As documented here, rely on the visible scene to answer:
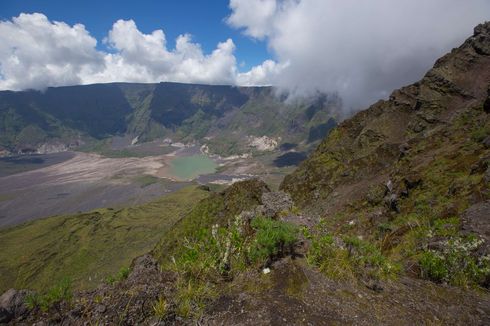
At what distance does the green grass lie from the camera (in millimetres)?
123688

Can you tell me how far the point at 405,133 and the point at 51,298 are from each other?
37374 millimetres

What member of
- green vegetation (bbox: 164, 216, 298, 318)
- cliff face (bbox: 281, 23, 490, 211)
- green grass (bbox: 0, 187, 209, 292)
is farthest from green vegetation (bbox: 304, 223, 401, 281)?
green grass (bbox: 0, 187, 209, 292)

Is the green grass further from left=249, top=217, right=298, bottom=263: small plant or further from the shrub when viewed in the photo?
the shrub

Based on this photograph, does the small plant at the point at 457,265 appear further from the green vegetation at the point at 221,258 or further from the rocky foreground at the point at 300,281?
the green vegetation at the point at 221,258

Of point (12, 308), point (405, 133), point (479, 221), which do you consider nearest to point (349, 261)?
point (479, 221)

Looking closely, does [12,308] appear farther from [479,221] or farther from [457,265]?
[479,221]

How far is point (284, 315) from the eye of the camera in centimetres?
510

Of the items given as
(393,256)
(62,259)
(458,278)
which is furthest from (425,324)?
(62,259)

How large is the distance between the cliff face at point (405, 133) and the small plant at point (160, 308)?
61.7 ft

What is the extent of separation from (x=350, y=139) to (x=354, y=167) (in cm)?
1002

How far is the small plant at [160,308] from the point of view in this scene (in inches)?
193

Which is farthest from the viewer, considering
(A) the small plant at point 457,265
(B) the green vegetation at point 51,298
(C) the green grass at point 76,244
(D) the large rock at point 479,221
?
(C) the green grass at point 76,244

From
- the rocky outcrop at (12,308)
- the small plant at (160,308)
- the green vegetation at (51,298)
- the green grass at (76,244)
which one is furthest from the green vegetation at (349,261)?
the green grass at (76,244)

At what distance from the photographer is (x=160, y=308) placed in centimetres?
496
